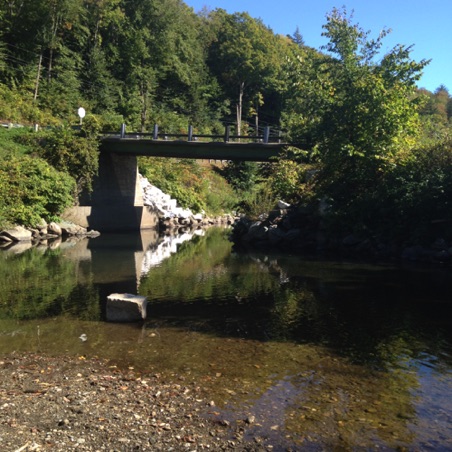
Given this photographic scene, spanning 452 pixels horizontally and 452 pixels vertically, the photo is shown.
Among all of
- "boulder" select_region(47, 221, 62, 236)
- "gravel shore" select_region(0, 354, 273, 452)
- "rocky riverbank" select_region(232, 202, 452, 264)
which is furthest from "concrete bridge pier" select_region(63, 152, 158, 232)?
"gravel shore" select_region(0, 354, 273, 452)

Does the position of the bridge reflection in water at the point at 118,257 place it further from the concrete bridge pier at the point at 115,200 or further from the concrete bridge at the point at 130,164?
the concrete bridge at the point at 130,164

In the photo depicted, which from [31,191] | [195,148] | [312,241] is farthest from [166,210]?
[312,241]

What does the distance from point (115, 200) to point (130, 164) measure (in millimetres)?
3319

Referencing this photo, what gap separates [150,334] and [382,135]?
18.4 metres

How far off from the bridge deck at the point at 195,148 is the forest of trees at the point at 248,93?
1.34 metres

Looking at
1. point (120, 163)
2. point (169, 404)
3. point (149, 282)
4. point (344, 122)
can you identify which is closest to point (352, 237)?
point (344, 122)

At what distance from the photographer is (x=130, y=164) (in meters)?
39.7

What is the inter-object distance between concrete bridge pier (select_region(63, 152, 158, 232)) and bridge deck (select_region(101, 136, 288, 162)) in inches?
68.5

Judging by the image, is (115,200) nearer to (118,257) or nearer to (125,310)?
(118,257)

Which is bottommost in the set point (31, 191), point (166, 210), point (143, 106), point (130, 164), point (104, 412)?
point (104, 412)

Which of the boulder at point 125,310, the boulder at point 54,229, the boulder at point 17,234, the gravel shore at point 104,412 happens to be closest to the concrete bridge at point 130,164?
the boulder at point 54,229

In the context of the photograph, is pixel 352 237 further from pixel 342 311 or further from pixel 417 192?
pixel 342 311

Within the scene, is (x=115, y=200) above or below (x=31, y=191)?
below

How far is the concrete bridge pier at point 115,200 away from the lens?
3712 cm
